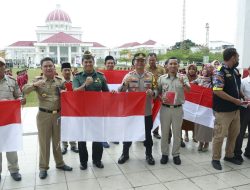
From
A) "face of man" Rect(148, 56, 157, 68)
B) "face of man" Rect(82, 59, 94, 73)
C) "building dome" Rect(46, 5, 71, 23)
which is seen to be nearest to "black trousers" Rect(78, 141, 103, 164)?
"face of man" Rect(82, 59, 94, 73)

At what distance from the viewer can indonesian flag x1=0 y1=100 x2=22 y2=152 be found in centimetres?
408

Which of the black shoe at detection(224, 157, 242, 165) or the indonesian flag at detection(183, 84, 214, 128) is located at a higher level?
the indonesian flag at detection(183, 84, 214, 128)

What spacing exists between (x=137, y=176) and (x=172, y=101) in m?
1.33

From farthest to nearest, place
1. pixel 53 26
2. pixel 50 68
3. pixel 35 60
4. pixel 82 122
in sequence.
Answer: pixel 53 26, pixel 35 60, pixel 82 122, pixel 50 68

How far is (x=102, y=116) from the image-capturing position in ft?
15.0

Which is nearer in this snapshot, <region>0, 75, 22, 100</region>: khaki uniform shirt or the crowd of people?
<region>0, 75, 22, 100</region>: khaki uniform shirt

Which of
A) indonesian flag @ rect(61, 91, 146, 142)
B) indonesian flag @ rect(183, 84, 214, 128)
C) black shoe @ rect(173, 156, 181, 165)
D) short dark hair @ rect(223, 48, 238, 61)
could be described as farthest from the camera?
indonesian flag @ rect(183, 84, 214, 128)

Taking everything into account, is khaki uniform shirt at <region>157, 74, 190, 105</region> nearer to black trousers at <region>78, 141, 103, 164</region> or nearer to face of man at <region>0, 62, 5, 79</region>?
black trousers at <region>78, 141, 103, 164</region>

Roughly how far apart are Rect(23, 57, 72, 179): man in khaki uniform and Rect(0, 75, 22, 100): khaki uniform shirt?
0.85ft

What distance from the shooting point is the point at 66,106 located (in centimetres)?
436

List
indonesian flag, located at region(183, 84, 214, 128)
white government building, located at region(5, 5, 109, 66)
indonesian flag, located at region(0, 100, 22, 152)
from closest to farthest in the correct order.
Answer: indonesian flag, located at region(0, 100, 22, 152) → indonesian flag, located at region(183, 84, 214, 128) → white government building, located at region(5, 5, 109, 66)

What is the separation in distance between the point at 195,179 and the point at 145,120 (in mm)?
1248

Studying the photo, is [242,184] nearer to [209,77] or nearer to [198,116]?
[198,116]

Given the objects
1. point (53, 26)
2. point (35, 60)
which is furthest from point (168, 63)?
point (53, 26)
